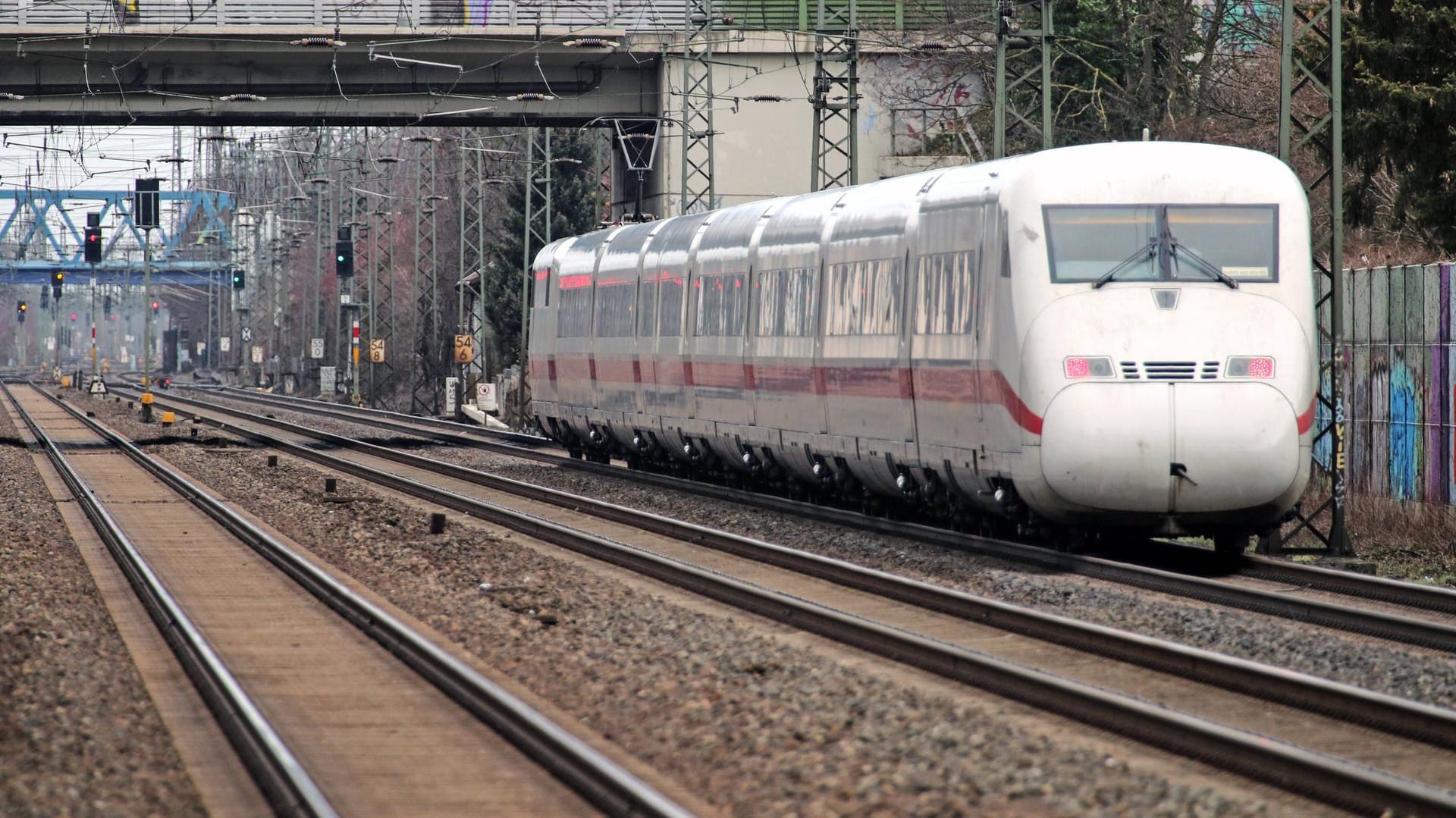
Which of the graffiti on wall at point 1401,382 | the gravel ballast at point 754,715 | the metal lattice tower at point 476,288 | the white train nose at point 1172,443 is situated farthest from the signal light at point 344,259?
the white train nose at point 1172,443

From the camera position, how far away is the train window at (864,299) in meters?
19.6

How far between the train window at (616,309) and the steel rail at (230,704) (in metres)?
10.6

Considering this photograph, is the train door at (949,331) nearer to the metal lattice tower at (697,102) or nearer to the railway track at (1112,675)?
the railway track at (1112,675)

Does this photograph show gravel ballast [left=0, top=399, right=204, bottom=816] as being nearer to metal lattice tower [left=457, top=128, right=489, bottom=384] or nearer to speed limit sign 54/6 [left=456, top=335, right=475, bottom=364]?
speed limit sign 54/6 [left=456, top=335, right=475, bottom=364]

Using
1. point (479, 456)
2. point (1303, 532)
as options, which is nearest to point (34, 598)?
point (1303, 532)

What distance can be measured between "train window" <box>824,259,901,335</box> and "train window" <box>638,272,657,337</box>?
6.58m

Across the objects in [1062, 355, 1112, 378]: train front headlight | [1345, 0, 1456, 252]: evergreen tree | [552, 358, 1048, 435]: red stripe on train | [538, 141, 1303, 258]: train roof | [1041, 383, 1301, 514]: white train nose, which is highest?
[1345, 0, 1456, 252]: evergreen tree

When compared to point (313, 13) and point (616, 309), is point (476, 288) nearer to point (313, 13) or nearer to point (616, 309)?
point (313, 13)

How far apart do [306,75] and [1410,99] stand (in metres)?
26.5

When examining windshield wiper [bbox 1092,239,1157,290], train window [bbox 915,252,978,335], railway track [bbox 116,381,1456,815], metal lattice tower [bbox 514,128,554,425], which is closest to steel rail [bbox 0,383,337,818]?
railway track [bbox 116,381,1456,815]

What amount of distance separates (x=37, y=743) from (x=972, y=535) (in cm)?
1051

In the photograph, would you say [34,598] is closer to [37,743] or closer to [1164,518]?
[37,743]

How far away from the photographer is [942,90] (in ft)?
159

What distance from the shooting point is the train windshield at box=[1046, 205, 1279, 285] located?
16.2 meters
